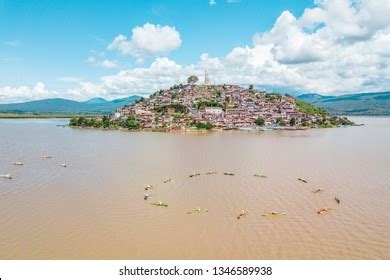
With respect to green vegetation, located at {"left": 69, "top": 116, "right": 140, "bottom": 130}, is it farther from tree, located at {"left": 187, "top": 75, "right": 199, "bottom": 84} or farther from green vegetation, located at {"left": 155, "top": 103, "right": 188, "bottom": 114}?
tree, located at {"left": 187, "top": 75, "right": 199, "bottom": 84}

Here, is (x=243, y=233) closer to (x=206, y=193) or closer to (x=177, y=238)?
(x=177, y=238)

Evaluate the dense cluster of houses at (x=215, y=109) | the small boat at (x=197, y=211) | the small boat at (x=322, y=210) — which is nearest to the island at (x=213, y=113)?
the dense cluster of houses at (x=215, y=109)

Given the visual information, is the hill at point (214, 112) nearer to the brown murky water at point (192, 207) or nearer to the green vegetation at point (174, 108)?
the green vegetation at point (174, 108)

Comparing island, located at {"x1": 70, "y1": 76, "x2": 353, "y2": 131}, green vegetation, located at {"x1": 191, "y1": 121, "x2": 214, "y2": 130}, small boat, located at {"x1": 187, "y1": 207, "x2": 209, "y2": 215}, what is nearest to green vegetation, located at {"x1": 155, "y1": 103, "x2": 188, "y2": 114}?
island, located at {"x1": 70, "y1": 76, "x2": 353, "y2": 131}

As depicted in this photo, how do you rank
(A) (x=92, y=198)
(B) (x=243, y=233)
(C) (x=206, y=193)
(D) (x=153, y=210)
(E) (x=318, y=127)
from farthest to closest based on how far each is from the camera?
(E) (x=318, y=127) → (C) (x=206, y=193) → (A) (x=92, y=198) → (D) (x=153, y=210) → (B) (x=243, y=233)
